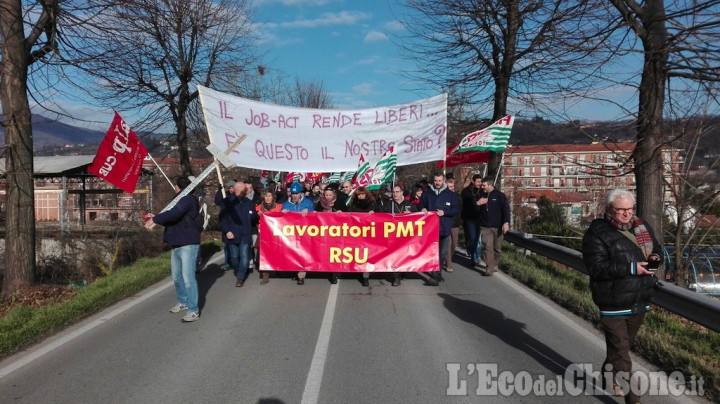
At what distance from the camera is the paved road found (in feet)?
15.3

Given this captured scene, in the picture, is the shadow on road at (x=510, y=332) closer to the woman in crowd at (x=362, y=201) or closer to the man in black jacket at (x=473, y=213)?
the woman in crowd at (x=362, y=201)

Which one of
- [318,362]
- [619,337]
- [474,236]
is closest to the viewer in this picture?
[619,337]

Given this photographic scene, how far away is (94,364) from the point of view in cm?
537

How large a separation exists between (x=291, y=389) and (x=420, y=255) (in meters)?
5.57

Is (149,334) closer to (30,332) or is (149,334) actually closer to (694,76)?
Result: (30,332)

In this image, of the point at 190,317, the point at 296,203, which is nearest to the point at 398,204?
the point at 296,203

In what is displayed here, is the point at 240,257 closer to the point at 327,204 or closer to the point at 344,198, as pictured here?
the point at 327,204

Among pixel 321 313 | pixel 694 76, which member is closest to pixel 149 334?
pixel 321 313

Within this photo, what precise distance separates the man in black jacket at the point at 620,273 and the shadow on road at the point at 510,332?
1.41 feet

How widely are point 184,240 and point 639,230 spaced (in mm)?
5286

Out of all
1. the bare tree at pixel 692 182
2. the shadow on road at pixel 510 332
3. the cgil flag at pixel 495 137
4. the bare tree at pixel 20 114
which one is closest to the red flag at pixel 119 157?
the bare tree at pixel 20 114

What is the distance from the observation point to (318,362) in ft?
17.8

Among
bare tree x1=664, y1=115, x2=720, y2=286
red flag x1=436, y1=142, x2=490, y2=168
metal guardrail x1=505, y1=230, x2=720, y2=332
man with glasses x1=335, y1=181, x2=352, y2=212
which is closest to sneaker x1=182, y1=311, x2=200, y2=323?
man with glasses x1=335, y1=181, x2=352, y2=212

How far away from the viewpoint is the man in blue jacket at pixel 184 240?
712 centimetres
